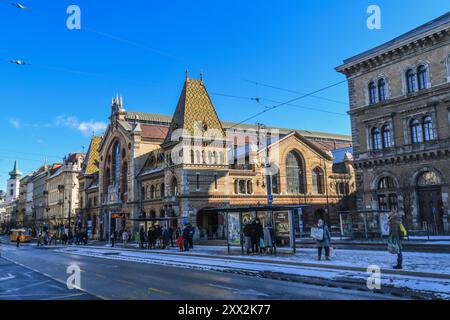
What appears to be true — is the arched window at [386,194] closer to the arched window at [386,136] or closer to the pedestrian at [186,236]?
the arched window at [386,136]

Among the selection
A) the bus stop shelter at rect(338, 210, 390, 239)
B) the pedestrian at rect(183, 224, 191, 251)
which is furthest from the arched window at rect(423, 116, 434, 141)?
the pedestrian at rect(183, 224, 191, 251)

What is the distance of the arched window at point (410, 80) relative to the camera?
112ft

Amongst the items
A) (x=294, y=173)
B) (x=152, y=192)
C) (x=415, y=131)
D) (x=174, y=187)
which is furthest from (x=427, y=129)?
(x=152, y=192)

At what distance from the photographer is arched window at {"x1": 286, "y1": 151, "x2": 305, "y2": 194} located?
57.2 m

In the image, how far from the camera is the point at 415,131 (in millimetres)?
34188

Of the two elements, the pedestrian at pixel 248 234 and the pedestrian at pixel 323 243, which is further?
the pedestrian at pixel 248 234

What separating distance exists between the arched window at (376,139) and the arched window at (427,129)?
437 cm

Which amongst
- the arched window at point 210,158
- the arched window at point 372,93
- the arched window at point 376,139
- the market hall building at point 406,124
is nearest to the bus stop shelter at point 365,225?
the market hall building at point 406,124

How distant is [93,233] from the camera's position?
7231cm

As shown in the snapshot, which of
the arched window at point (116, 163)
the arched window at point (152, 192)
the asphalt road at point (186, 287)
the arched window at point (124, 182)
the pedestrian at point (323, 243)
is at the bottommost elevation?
the asphalt road at point (186, 287)

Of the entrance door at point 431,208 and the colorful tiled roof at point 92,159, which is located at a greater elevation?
the colorful tiled roof at point 92,159

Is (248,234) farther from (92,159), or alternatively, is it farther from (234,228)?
(92,159)

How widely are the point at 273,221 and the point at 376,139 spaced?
18.3 meters
